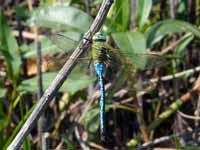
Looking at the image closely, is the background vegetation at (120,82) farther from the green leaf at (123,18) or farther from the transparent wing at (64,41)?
the transparent wing at (64,41)

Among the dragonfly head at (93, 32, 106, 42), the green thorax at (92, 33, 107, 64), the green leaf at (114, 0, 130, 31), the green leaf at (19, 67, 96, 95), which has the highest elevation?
the green leaf at (114, 0, 130, 31)

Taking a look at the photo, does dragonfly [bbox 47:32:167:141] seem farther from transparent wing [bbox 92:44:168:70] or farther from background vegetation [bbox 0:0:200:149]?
background vegetation [bbox 0:0:200:149]

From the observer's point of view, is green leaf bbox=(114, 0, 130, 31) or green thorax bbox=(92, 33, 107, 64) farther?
green leaf bbox=(114, 0, 130, 31)

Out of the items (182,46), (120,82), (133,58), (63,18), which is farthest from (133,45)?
(182,46)

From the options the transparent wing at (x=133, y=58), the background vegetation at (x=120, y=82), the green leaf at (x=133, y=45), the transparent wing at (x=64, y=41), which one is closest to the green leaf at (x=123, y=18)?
the background vegetation at (x=120, y=82)

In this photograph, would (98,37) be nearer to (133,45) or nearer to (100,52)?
(100,52)

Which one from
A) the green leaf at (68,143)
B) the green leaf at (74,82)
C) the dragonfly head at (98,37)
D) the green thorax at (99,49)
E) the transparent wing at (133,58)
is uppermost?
the dragonfly head at (98,37)

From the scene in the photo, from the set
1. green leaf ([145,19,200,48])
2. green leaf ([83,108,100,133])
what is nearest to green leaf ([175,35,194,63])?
green leaf ([145,19,200,48])
